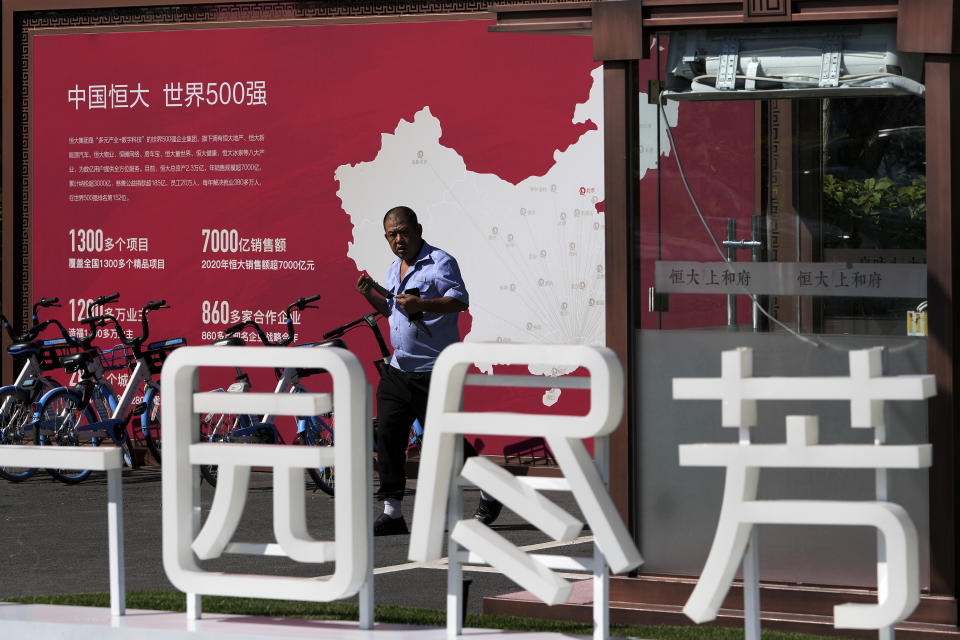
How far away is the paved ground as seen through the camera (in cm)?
770

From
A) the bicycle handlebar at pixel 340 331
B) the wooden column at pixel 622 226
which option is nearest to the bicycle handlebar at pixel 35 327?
the bicycle handlebar at pixel 340 331

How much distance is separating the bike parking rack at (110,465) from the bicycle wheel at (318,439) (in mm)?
4626

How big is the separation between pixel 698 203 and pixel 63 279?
727 centimetres

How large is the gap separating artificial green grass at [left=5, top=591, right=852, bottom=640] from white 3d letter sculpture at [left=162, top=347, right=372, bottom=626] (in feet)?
2.81

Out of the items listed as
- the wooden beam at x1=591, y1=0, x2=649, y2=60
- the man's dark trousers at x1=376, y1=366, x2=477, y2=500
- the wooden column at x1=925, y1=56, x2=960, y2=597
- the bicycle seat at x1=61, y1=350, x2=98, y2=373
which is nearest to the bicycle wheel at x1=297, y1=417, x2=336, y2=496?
the man's dark trousers at x1=376, y1=366, x2=477, y2=500

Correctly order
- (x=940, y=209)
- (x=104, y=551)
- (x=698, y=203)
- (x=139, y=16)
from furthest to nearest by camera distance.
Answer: (x=139, y=16), (x=104, y=551), (x=698, y=203), (x=940, y=209)

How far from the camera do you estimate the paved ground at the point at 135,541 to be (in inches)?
303

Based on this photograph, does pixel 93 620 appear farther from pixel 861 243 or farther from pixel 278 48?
pixel 278 48

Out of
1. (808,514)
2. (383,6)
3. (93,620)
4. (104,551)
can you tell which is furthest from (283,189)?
(808,514)

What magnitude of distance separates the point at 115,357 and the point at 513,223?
131 inches

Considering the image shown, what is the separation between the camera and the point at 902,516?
4898 millimetres

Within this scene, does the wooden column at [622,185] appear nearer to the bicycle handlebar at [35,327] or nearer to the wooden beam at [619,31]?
the wooden beam at [619,31]

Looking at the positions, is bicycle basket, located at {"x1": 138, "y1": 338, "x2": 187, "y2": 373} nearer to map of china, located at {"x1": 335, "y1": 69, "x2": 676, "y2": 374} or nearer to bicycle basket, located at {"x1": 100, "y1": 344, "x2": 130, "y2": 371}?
bicycle basket, located at {"x1": 100, "y1": 344, "x2": 130, "y2": 371}

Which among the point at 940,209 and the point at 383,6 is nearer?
the point at 940,209
